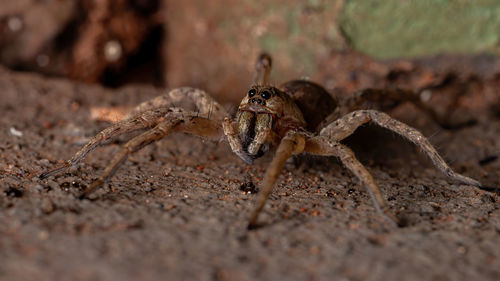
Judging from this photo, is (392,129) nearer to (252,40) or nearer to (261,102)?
(261,102)

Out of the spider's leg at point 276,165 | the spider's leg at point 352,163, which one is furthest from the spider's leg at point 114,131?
the spider's leg at point 352,163

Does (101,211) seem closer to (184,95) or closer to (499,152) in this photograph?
(184,95)

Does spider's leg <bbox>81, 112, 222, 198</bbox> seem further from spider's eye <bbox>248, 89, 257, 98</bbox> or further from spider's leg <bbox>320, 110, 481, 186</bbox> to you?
spider's leg <bbox>320, 110, 481, 186</bbox>

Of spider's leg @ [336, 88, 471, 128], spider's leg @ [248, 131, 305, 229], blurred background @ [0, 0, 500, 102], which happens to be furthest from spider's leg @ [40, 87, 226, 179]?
blurred background @ [0, 0, 500, 102]

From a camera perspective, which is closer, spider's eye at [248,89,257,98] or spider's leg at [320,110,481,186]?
spider's leg at [320,110,481,186]

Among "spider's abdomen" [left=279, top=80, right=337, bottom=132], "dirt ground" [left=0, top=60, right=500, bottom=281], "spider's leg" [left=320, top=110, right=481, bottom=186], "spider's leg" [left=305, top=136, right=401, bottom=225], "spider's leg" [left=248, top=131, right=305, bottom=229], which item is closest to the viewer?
"dirt ground" [left=0, top=60, right=500, bottom=281]

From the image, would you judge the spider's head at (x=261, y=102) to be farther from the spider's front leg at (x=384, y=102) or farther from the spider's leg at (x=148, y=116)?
the spider's front leg at (x=384, y=102)

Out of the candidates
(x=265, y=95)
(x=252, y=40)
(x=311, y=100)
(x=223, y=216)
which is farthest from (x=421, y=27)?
(x=223, y=216)

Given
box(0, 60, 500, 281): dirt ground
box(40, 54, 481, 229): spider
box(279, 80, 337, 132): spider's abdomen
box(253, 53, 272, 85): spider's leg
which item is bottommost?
box(0, 60, 500, 281): dirt ground
